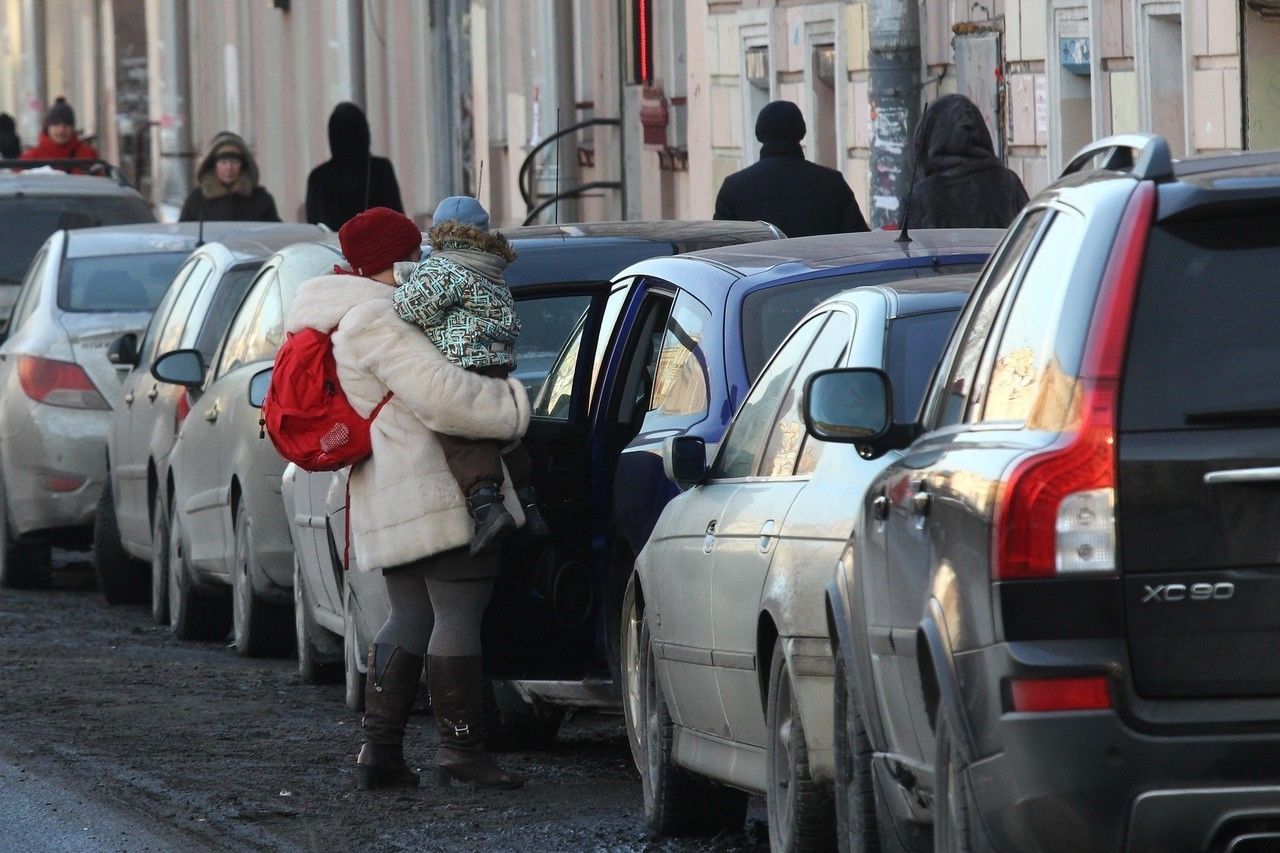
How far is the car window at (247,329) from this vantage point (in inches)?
500

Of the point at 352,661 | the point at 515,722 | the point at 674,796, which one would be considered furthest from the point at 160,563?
the point at 674,796

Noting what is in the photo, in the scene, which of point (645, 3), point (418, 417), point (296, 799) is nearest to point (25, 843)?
point (296, 799)

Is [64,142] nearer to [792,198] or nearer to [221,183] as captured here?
[221,183]

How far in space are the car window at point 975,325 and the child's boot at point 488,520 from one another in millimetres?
2907

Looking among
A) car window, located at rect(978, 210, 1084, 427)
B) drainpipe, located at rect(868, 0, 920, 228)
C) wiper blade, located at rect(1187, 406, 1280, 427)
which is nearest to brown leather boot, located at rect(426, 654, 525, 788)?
car window, located at rect(978, 210, 1084, 427)

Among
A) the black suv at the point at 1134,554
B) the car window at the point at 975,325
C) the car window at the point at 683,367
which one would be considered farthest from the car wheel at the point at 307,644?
the black suv at the point at 1134,554

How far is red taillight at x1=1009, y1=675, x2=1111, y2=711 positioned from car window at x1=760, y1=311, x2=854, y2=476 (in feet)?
7.34

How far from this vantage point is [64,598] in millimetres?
15938

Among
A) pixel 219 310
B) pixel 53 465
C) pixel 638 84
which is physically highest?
pixel 638 84

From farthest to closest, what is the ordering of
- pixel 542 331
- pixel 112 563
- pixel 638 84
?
pixel 638 84 → pixel 112 563 → pixel 542 331

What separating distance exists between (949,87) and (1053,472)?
46.2ft

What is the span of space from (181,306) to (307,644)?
3.33 meters

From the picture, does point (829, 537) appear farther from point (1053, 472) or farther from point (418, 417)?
point (418, 417)

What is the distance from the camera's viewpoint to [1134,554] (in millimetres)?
4629
